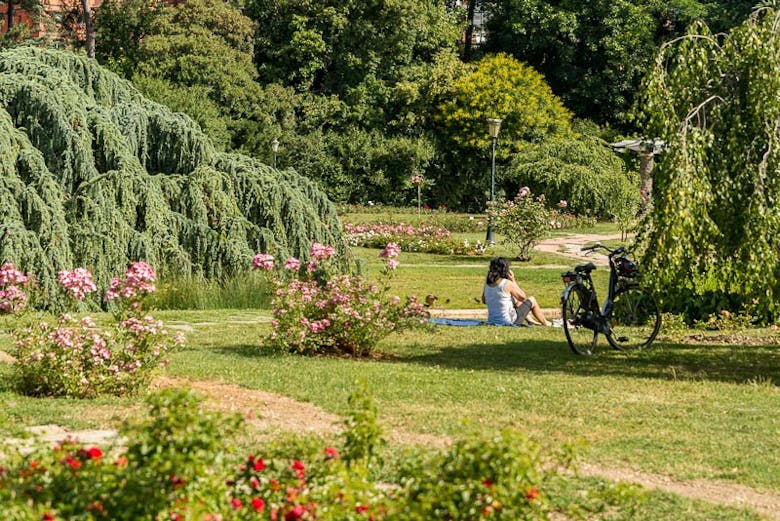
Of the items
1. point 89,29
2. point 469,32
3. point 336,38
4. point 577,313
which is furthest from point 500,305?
point 469,32

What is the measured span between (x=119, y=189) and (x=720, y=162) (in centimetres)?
740

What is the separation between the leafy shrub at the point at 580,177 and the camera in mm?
35219

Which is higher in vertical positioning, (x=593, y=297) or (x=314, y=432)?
(x=593, y=297)

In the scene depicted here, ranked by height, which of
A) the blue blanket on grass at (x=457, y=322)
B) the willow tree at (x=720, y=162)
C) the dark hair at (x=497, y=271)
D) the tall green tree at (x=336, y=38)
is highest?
the tall green tree at (x=336, y=38)

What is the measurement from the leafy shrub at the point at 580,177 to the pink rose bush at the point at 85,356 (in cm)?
2650

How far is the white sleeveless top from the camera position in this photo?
1384 centimetres

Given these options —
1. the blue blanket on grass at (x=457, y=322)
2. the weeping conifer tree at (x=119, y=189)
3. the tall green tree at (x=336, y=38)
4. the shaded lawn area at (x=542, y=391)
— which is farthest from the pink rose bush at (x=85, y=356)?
the tall green tree at (x=336, y=38)

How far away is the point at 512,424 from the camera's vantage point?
7.66 metres

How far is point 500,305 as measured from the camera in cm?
1387

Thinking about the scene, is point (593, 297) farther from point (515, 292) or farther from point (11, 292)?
point (11, 292)

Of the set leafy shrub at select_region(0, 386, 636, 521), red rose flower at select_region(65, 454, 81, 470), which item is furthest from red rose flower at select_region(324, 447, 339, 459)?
red rose flower at select_region(65, 454, 81, 470)

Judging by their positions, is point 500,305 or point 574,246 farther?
point 574,246

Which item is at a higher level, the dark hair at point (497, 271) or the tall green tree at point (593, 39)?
the tall green tree at point (593, 39)

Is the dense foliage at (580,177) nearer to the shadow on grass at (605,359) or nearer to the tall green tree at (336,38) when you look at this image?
the tall green tree at (336,38)
